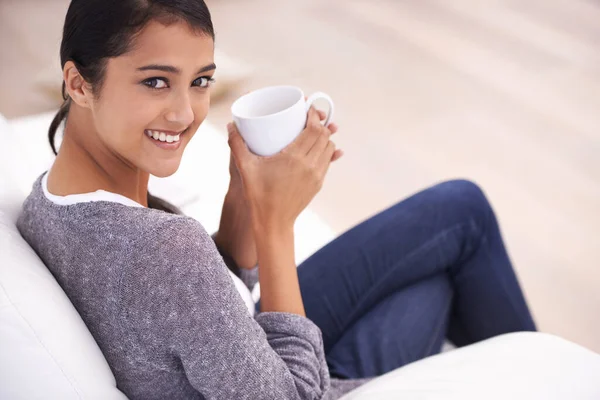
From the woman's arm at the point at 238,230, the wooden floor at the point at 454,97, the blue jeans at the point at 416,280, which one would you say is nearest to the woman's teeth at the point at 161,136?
the woman's arm at the point at 238,230

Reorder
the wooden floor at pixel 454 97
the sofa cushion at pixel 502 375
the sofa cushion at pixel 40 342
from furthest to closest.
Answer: the wooden floor at pixel 454 97 < the sofa cushion at pixel 502 375 < the sofa cushion at pixel 40 342

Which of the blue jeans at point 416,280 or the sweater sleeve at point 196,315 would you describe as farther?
the blue jeans at point 416,280

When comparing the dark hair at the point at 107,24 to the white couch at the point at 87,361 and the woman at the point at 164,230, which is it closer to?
the woman at the point at 164,230

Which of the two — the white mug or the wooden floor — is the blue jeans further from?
the wooden floor

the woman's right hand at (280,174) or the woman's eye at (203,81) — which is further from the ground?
the woman's eye at (203,81)

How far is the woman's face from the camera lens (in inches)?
31.7

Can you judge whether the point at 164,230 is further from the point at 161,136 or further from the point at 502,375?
the point at 502,375

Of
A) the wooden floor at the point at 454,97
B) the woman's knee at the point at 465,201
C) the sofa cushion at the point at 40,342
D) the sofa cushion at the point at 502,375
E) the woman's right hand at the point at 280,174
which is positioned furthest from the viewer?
the wooden floor at the point at 454,97

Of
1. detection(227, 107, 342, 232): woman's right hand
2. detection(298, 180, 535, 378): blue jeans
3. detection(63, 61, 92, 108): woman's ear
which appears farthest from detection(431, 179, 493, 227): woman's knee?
detection(63, 61, 92, 108): woman's ear

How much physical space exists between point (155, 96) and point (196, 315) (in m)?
0.27

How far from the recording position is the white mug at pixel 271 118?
947 millimetres

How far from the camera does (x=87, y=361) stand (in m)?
0.79

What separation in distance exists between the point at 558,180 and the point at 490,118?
384mm

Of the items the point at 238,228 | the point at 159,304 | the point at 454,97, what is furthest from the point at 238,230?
the point at 454,97
